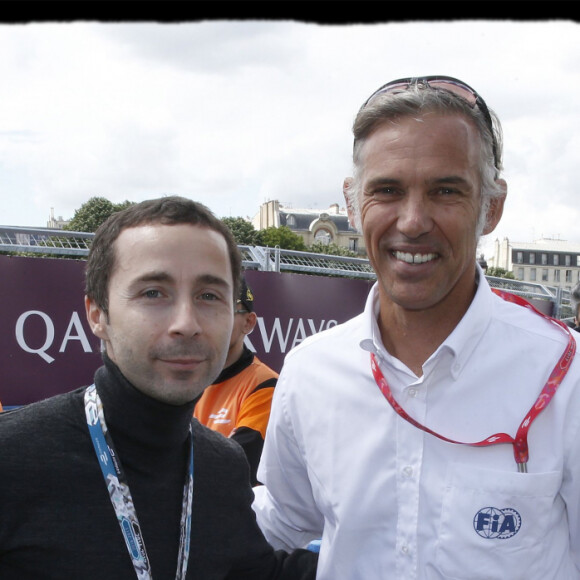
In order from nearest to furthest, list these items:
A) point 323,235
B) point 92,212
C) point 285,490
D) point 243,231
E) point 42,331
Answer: point 285,490, point 42,331, point 92,212, point 243,231, point 323,235

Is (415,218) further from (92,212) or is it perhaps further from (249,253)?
(92,212)

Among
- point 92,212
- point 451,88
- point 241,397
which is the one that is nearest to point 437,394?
point 451,88

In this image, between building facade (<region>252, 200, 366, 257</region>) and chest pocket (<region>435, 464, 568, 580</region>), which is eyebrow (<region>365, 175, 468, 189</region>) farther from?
building facade (<region>252, 200, 366, 257</region>)

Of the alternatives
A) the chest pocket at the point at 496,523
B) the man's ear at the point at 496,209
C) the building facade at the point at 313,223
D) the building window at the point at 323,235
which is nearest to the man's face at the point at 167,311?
the chest pocket at the point at 496,523

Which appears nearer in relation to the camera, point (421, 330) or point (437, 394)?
point (437, 394)

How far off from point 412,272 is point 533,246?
261 feet

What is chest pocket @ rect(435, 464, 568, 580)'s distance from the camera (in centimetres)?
148

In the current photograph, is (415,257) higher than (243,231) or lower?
lower

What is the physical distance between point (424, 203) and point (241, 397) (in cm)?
197

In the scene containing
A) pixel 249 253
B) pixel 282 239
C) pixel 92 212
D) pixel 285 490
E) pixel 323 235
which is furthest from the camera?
pixel 323 235

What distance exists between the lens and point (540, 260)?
2928 inches

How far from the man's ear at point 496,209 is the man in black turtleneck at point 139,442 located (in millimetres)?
776

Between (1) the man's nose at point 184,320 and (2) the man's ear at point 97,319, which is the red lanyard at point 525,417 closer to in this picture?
(1) the man's nose at point 184,320

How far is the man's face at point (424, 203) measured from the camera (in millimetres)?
1610
